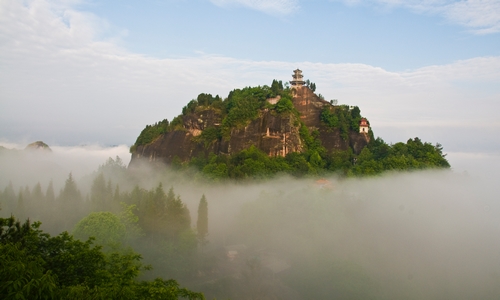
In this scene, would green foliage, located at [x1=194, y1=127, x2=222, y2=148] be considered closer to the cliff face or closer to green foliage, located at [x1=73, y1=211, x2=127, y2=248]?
the cliff face

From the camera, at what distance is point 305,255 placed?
50.2 m

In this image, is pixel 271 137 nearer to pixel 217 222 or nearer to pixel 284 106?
pixel 284 106

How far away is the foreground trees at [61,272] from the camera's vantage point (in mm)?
12211

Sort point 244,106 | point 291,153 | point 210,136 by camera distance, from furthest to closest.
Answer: point 210,136 → point 244,106 → point 291,153

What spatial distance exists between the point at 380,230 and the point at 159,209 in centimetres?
2761

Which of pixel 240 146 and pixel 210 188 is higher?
pixel 240 146

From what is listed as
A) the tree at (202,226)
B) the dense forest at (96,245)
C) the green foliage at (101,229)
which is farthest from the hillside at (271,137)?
the green foliage at (101,229)

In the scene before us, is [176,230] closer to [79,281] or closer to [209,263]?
[209,263]

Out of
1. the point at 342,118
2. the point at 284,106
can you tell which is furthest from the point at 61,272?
the point at 342,118

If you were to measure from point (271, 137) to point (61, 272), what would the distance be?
59.3m

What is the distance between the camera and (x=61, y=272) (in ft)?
59.0

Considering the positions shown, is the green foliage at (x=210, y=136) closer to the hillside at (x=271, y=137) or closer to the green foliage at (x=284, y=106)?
the hillside at (x=271, y=137)

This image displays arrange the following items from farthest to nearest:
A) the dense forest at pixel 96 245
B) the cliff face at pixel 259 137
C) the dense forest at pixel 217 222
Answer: the cliff face at pixel 259 137
the dense forest at pixel 217 222
the dense forest at pixel 96 245

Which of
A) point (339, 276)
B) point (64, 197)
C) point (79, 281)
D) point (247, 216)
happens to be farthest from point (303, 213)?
point (79, 281)
